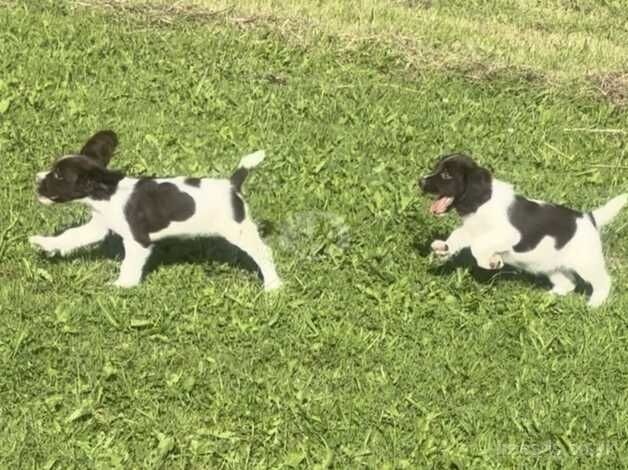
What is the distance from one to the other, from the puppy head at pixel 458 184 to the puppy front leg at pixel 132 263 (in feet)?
7.04

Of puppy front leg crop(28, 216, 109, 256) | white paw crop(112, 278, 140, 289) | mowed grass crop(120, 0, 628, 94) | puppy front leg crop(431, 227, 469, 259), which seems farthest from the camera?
mowed grass crop(120, 0, 628, 94)

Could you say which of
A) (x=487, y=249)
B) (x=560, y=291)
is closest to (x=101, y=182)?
(x=487, y=249)

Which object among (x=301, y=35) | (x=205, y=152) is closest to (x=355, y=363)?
(x=205, y=152)

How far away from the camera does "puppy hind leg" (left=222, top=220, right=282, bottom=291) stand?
7797mm

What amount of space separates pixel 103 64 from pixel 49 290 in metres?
5.22

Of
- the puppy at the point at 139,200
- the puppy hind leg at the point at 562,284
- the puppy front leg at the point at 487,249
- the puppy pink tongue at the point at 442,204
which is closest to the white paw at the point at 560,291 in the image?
the puppy hind leg at the point at 562,284

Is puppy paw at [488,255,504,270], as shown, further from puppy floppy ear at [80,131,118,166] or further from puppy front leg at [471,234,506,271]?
puppy floppy ear at [80,131,118,166]

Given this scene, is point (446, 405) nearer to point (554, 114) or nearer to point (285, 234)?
point (285, 234)

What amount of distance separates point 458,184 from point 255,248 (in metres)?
1.60

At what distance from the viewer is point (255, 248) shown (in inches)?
311

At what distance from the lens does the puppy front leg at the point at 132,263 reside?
759 centimetres

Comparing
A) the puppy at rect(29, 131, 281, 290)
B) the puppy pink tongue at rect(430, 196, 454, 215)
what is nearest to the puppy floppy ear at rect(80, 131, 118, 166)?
the puppy at rect(29, 131, 281, 290)

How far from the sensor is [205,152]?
34.4 feet

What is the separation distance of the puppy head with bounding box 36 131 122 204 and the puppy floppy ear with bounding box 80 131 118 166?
94mm
